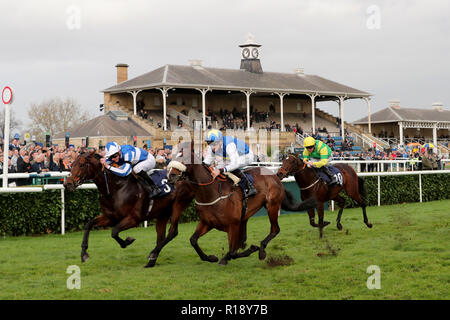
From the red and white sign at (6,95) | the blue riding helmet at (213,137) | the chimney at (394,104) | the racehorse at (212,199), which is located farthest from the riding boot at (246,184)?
the chimney at (394,104)

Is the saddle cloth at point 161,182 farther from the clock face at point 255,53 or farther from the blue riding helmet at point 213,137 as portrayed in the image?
the clock face at point 255,53

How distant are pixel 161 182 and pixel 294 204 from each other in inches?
62.2

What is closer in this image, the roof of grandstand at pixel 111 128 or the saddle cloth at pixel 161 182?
the saddle cloth at pixel 161 182

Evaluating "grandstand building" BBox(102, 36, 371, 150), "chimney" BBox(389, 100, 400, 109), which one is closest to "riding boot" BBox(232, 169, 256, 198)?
"grandstand building" BBox(102, 36, 371, 150)

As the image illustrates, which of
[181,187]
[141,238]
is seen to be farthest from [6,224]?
[181,187]

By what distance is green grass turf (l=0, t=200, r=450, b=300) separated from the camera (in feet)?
17.0

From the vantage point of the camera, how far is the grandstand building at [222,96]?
30.6 metres

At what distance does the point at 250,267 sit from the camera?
6.38 m

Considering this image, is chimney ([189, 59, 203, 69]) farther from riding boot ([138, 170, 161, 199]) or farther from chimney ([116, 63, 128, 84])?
riding boot ([138, 170, 161, 199])

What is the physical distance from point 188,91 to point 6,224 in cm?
2619

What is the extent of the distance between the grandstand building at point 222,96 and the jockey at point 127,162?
20.6m

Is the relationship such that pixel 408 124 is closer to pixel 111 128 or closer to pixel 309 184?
pixel 111 128

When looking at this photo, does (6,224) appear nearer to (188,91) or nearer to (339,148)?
(339,148)

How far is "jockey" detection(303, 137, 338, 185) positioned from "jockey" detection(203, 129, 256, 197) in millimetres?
2234
